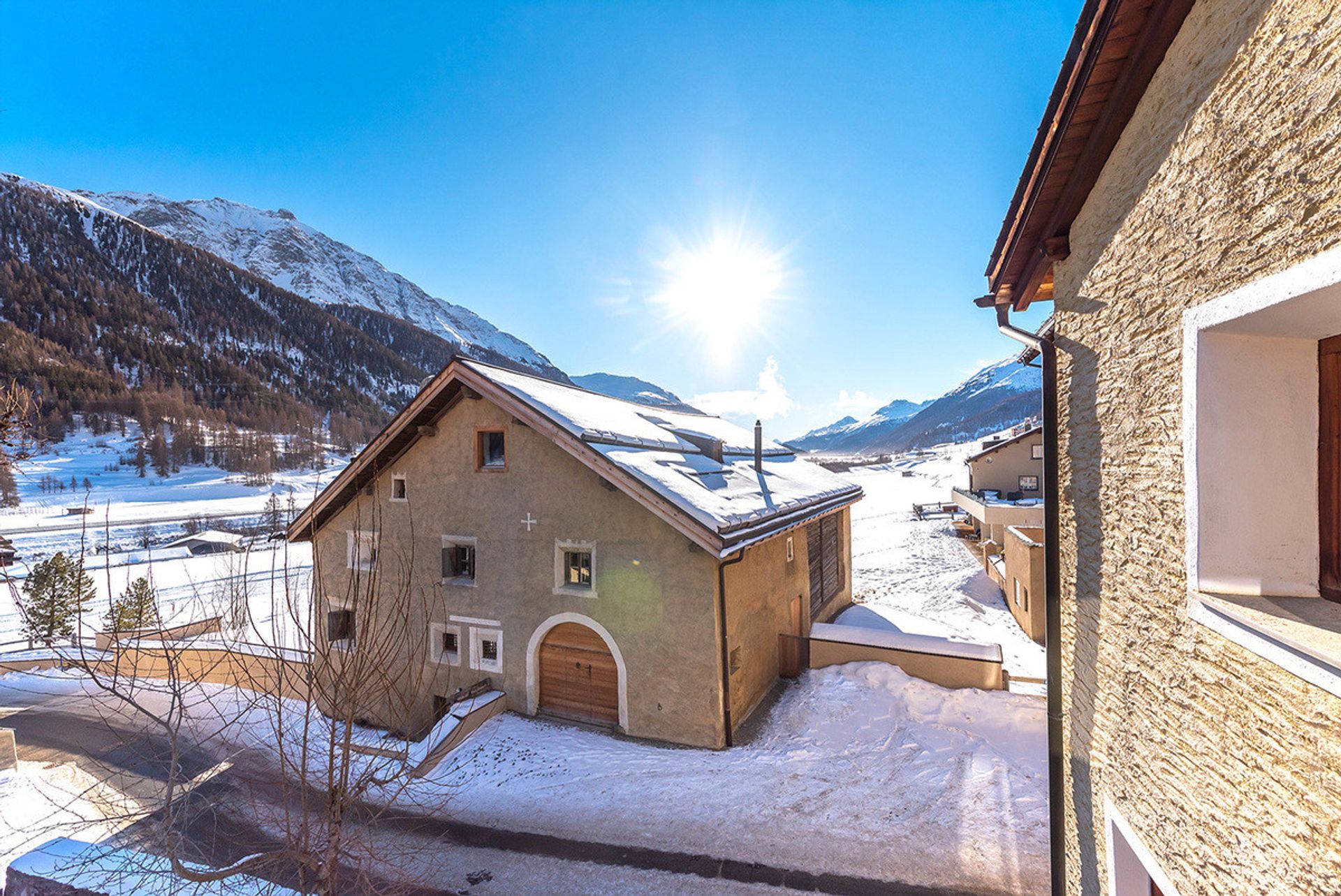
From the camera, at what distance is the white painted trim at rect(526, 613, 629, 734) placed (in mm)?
10469

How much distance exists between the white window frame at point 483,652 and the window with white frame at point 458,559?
113 cm

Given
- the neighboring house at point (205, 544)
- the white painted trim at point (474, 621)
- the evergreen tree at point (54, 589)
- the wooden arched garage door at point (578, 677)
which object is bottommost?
the neighboring house at point (205, 544)

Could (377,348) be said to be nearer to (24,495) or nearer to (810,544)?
(24,495)

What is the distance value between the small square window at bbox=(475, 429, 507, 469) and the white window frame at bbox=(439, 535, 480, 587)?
5.32 feet

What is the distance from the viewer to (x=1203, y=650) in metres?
3.05

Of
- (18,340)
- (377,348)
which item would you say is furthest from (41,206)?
(377,348)

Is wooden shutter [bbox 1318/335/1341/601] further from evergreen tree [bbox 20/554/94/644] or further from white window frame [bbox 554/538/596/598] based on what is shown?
evergreen tree [bbox 20/554/94/644]

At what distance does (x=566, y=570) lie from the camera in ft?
36.8

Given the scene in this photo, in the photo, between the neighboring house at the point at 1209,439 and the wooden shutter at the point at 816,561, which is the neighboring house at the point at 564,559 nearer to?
the wooden shutter at the point at 816,561

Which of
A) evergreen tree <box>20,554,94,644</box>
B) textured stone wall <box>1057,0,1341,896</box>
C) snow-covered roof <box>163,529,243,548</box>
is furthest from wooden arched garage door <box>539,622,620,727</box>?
snow-covered roof <box>163,529,243,548</box>

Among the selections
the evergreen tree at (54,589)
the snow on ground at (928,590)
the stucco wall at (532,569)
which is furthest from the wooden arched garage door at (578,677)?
the evergreen tree at (54,589)

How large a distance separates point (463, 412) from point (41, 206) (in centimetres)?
18508

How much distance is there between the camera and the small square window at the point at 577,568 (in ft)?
36.3

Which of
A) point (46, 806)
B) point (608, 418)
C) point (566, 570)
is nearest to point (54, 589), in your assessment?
point (46, 806)
